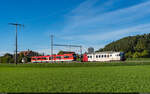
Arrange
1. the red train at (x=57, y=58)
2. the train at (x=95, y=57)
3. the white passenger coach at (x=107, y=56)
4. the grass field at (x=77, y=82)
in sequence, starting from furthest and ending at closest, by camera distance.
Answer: the red train at (x=57, y=58) < the train at (x=95, y=57) < the white passenger coach at (x=107, y=56) < the grass field at (x=77, y=82)

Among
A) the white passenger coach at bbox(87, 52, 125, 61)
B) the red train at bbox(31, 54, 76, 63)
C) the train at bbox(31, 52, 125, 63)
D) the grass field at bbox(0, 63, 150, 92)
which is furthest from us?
the red train at bbox(31, 54, 76, 63)

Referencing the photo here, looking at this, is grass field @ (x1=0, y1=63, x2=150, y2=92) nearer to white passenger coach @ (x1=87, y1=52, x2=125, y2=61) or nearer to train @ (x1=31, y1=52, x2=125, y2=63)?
white passenger coach @ (x1=87, y1=52, x2=125, y2=61)

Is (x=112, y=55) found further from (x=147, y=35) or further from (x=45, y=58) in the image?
(x=147, y=35)

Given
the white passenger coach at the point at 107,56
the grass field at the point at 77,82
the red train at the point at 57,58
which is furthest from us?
the red train at the point at 57,58

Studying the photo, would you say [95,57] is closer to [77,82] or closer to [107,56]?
[107,56]

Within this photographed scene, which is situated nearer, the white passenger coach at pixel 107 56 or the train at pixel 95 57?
the white passenger coach at pixel 107 56

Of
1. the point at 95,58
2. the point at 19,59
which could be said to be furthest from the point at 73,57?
the point at 19,59

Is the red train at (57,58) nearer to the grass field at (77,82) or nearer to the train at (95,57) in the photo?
the train at (95,57)

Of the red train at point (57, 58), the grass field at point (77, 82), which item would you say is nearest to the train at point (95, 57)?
the red train at point (57, 58)

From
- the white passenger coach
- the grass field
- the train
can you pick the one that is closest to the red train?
the train

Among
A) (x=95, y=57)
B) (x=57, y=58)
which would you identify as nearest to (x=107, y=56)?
(x=95, y=57)

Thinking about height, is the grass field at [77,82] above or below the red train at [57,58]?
below

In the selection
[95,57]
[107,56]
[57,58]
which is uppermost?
[107,56]

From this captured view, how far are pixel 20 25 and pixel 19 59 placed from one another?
49306mm
